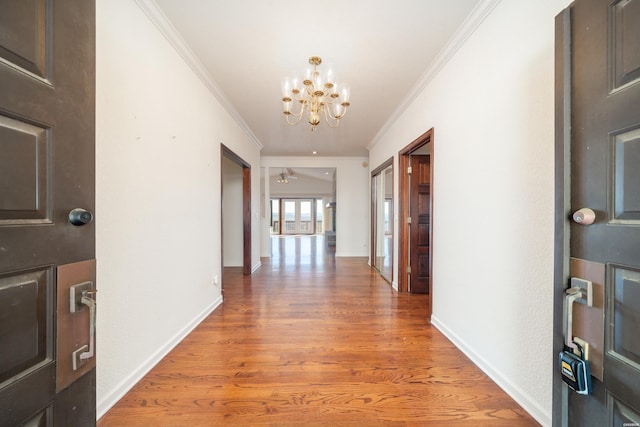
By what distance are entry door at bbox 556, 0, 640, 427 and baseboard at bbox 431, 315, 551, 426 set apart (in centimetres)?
67

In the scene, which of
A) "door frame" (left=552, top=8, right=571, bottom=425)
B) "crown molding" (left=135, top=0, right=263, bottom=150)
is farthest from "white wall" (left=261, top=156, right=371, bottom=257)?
"door frame" (left=552, top=8, right=571, bottom=425)

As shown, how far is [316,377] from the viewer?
68.4 inches

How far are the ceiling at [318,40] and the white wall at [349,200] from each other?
306 centimetres

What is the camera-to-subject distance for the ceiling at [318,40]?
176 cm

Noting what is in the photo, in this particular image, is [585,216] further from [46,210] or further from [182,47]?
[182,47]

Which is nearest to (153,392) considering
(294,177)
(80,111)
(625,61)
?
(80,111)

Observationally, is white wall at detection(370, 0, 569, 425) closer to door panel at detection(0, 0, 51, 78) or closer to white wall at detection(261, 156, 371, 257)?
door panel at detection(0, 0, 51, 78)

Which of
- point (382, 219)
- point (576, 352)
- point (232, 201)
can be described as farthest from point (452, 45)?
point (232, 201)

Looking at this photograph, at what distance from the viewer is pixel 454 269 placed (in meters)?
2.18

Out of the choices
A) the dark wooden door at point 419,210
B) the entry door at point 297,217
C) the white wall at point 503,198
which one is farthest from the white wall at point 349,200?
the entry door at point 297,217

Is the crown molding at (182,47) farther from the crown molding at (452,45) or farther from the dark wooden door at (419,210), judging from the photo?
the dark wooden door at (419,210)

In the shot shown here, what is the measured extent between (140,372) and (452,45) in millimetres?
3426

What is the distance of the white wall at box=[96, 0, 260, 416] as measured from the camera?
143 centimetres

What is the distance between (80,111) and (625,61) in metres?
1.70
